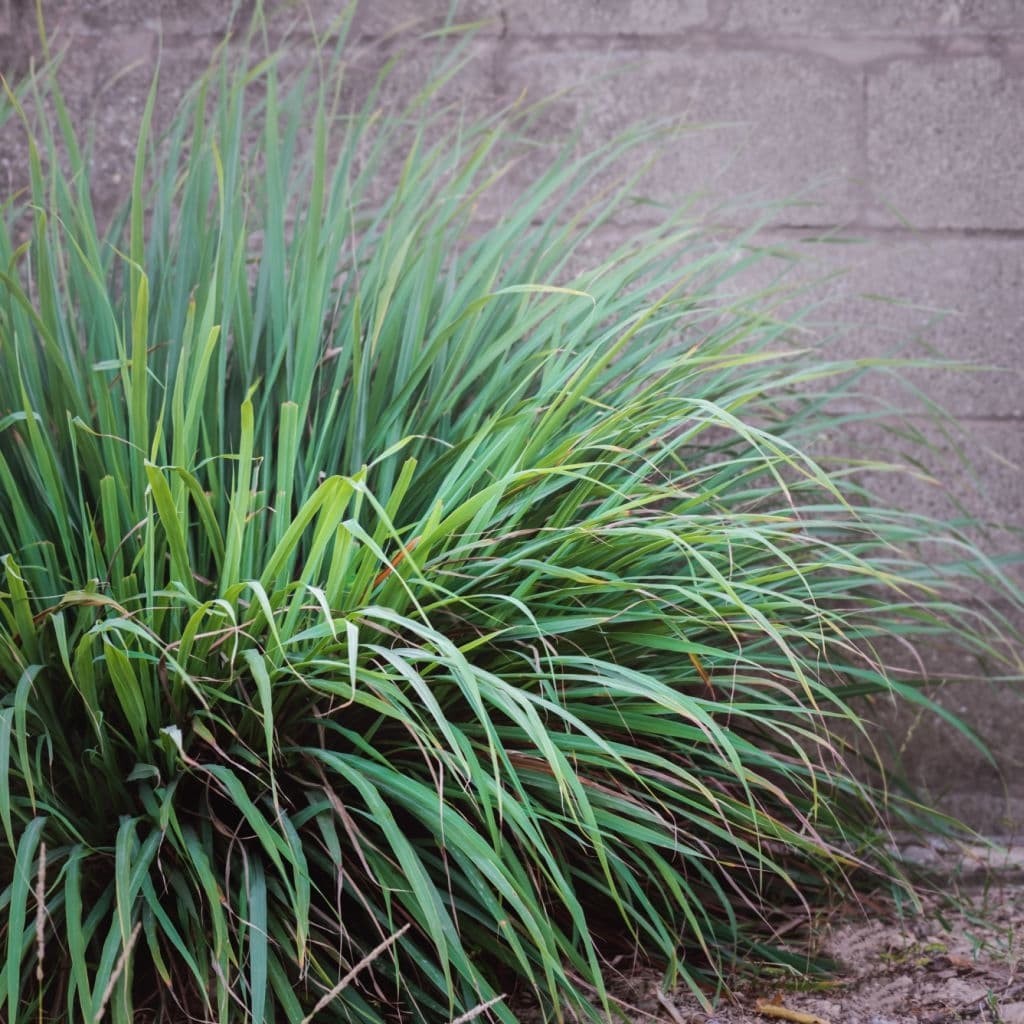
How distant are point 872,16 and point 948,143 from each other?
0.86 ft

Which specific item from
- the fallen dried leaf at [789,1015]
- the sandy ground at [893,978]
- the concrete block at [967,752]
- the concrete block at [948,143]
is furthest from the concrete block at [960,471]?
the fallen dried leaf at [789,1015]

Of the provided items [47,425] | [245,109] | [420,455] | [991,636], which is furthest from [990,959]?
[245,109]

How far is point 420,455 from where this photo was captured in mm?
1449

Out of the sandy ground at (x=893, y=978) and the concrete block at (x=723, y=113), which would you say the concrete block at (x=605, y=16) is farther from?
the sandy ground at (x=893, y=978)

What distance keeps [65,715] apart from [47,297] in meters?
0.53

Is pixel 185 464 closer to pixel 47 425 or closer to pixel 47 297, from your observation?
pixel 47 425

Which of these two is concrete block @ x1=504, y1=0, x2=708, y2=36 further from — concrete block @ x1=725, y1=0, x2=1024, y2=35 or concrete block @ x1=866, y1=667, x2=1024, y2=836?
concrete block @ x1=866, y1=667, x2=1024, y2=836

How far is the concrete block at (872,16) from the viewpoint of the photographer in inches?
77.8

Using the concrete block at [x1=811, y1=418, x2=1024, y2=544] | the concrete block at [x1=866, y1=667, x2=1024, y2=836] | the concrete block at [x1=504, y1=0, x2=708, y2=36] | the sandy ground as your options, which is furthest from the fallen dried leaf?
the concrete block at [x1=504, y1=0, x2=708, y2=36]

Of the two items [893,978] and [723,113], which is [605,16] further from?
[893,978]

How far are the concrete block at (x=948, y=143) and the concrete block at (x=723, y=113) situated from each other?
0.19 feet

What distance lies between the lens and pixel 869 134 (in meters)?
2.00

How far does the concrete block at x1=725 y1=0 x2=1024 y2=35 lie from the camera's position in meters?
1.98

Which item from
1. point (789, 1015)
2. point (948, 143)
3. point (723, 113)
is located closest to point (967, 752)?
point (789, 1015)
